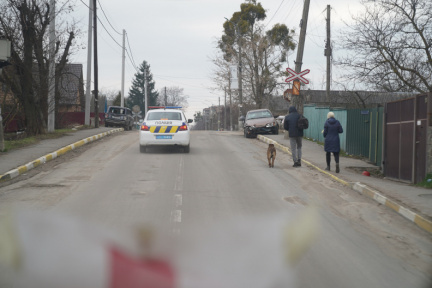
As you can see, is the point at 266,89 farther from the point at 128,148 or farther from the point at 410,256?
the point at 410,256

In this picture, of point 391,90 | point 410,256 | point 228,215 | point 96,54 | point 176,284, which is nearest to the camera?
point 176,284

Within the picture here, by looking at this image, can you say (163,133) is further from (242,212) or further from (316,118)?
(242,212)

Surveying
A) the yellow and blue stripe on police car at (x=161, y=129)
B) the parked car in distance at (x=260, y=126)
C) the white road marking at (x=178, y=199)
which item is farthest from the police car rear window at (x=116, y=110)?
the white road marking at (x=178, y=199)

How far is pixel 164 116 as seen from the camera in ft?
59.4

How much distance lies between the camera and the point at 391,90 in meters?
21.0

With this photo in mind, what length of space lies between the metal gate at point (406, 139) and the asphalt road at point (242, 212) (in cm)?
225

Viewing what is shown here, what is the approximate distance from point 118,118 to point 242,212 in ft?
105

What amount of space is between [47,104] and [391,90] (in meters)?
16.3

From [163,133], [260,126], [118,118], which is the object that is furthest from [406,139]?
[118,118]

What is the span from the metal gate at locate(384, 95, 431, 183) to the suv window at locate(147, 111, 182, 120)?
7232 mm

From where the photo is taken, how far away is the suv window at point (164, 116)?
18.0m

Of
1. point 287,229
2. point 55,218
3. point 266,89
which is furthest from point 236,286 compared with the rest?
point 266,89

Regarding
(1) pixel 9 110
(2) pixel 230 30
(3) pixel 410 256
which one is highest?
(2) pixel 230 30

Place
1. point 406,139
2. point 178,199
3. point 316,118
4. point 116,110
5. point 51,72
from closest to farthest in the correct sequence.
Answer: point 178,199 → point 406,139 → point 316,118 → point 51,72 → point 116,110
